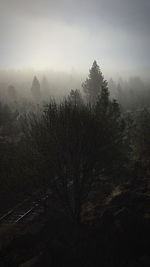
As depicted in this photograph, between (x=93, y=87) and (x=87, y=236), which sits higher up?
(x=93, y=87)

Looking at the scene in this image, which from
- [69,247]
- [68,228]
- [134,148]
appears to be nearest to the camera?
[69,247]

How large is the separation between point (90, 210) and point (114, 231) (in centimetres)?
509

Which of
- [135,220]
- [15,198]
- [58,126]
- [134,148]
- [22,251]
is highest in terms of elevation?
[58,126]

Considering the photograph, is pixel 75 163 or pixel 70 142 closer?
pixel 70 142

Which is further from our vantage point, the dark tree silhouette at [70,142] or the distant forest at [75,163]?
the dark tree silhouette at [70,142]

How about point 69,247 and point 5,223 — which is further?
point 5,223

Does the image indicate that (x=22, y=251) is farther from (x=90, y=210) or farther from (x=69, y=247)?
(x=90, y=210)

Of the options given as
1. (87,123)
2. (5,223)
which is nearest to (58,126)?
(87,123)

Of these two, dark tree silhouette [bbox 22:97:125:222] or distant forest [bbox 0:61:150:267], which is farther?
dark tree silhouette [bbox 22:97:125:222]

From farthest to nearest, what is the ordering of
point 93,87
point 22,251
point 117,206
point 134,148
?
point 93,87
point 134,148
point 117,206
point 22,251

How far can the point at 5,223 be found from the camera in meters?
18.2

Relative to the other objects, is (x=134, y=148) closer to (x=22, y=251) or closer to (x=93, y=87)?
(x=22, y=251)

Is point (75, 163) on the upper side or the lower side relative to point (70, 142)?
lower

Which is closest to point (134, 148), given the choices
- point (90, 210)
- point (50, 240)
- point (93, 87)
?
point (90, 210)
